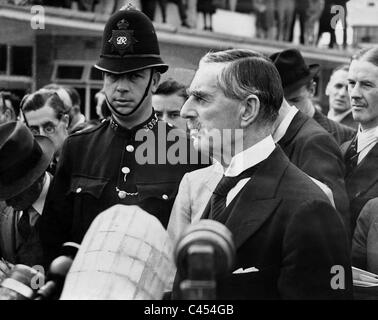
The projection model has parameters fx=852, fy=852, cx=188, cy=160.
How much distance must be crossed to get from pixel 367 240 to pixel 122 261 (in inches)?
83.7

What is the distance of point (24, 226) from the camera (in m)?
4.40

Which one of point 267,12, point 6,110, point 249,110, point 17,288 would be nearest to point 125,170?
point 249,110

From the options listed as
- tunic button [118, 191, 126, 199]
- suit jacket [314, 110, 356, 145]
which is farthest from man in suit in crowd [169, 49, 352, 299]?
suit jacket [314, 110, 356, 145]

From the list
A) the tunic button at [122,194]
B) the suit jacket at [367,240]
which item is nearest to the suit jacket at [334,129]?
the suit jacket at [367,240]

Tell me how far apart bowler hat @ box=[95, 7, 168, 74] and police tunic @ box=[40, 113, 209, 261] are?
0.98 feet

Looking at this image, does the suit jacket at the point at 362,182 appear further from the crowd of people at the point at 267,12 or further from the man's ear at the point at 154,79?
the crowd of people at the point at 267,12

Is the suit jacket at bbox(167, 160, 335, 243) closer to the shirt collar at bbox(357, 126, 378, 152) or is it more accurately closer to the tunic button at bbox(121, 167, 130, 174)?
the tunic button at bbox(121, 167, 130, 174)

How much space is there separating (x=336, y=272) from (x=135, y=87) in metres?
1.74

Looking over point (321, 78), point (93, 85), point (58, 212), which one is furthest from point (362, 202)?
point (321, 78)

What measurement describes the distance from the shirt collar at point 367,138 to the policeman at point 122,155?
1.19 meters

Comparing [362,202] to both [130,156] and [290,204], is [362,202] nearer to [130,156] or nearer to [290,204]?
[130,156]

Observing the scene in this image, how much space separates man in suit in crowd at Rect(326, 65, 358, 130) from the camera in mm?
8508

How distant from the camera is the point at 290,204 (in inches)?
114

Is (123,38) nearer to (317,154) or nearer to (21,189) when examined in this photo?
(21,189)
